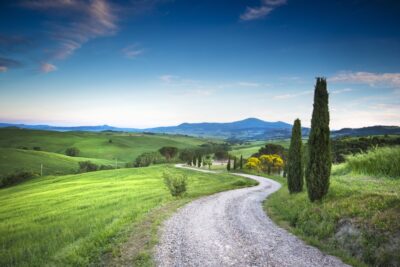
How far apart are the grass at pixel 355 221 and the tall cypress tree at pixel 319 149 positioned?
0.78m

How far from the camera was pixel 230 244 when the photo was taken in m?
11.9

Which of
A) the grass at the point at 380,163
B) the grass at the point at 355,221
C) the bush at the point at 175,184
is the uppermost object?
the grass at the point at 380,163

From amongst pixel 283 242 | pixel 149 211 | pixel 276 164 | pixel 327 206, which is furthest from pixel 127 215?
pixel 276 164

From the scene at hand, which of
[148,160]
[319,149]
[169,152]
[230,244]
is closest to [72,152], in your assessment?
[169,152]

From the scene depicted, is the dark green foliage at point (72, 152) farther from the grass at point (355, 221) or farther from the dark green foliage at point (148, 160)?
the grass at point (355, 221)

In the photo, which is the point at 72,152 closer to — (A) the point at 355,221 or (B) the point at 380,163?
(B) the point at 380,163

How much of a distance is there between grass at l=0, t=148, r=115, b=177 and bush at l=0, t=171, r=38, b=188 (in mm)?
3269

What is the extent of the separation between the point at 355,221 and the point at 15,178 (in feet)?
324

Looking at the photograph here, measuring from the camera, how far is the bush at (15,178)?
84438 mm

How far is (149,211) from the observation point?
1914 centimetres

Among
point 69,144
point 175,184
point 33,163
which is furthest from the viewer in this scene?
point 69,144

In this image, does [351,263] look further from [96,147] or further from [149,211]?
[96,147]

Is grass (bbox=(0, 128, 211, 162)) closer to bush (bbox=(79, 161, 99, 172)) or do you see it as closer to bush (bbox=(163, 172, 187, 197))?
bush (bbox=(79, 161, 99, 172))

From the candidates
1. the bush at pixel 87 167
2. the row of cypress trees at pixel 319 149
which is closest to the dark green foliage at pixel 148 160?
the bush at pixel 87 167
